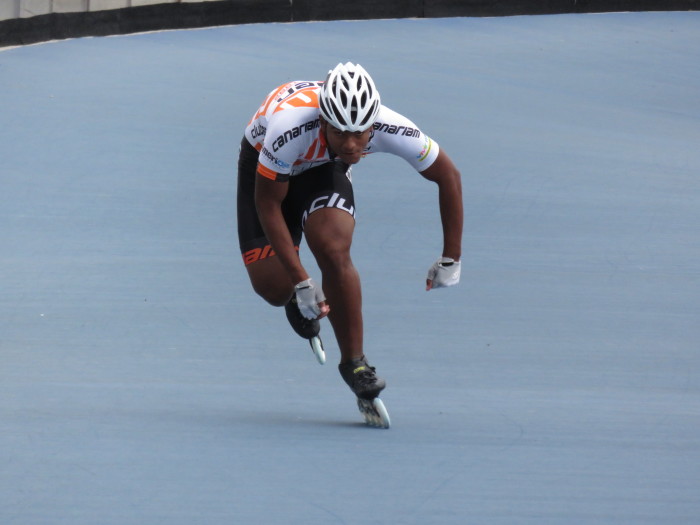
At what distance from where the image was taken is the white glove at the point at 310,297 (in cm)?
395

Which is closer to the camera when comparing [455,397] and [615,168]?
[455,397]

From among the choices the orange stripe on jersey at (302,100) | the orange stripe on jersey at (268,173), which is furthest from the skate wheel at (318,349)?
the orange stripe on jersey at (302,100)

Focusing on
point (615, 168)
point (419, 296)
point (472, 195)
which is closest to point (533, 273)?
point (419, 296)

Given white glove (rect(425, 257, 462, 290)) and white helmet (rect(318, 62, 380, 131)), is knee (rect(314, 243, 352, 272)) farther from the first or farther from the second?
white helmet (rect(318, 62, 380, 131))

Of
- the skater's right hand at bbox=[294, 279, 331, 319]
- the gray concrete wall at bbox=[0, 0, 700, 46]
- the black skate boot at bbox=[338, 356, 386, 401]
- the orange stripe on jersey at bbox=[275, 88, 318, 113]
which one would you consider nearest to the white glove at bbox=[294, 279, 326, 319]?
the skater's right hand at bbox=[294, 279, 331, 319]

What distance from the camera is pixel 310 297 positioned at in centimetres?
395

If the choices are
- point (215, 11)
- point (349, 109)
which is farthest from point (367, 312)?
point (215, 11)

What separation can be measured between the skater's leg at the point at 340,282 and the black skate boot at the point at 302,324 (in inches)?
19.9

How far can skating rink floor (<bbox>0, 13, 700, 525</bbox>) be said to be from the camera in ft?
11.5

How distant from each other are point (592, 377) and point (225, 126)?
186 inches

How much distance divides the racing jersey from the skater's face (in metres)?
0.11

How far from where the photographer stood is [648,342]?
523cm

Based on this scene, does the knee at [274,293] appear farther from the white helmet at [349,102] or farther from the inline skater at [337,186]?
the white helmet at [349,102]

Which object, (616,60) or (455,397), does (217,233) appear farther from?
(616,60)
